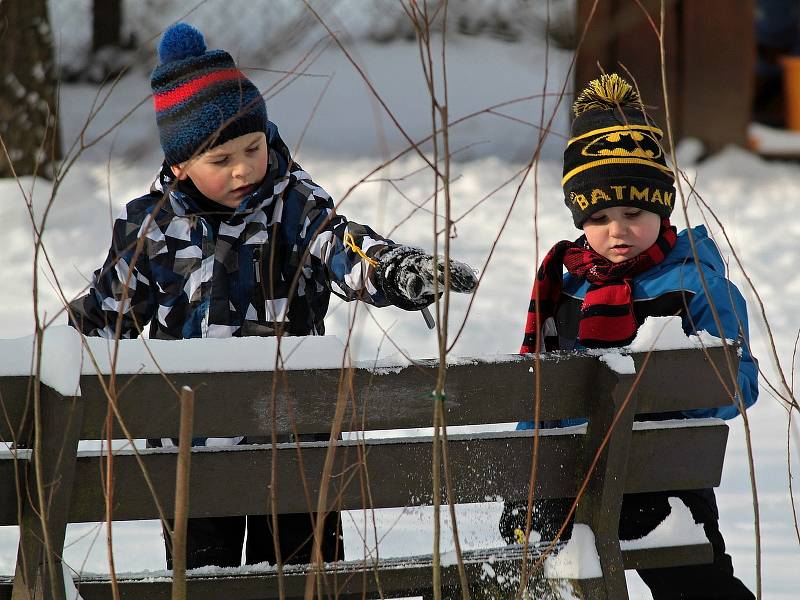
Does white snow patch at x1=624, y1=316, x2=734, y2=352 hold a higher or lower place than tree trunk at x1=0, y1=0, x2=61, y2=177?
lower

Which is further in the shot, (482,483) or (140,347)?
(482,483)

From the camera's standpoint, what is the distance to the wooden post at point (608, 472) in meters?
2.06

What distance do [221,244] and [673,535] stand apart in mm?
1169

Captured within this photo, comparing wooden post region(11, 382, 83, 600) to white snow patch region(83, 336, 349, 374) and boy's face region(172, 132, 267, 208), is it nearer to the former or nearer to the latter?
white snow patch region(83, 336, 349, 374)

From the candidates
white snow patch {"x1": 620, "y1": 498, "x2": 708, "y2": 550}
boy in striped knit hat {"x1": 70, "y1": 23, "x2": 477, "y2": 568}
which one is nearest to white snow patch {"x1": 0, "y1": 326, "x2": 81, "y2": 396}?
boy in striped knit hat {"x1": 70, "y1": 23, "x2": 477, "y2": 568}

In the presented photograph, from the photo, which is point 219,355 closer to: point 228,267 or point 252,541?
point 228,267

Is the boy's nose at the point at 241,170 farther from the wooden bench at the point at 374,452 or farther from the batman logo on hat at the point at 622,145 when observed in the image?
the batman logo on hat at the point at 622,145

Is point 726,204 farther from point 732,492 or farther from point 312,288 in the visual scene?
point 312,288

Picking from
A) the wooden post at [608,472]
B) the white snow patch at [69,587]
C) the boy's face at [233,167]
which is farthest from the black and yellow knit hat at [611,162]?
the white snow patch at [69,587]

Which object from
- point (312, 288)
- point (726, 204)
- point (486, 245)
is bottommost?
point (312, 288)

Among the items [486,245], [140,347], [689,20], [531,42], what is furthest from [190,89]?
[531,42]

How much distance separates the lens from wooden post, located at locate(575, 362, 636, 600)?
2.06m

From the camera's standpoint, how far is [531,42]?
11.2 meters

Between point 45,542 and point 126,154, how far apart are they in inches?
283
